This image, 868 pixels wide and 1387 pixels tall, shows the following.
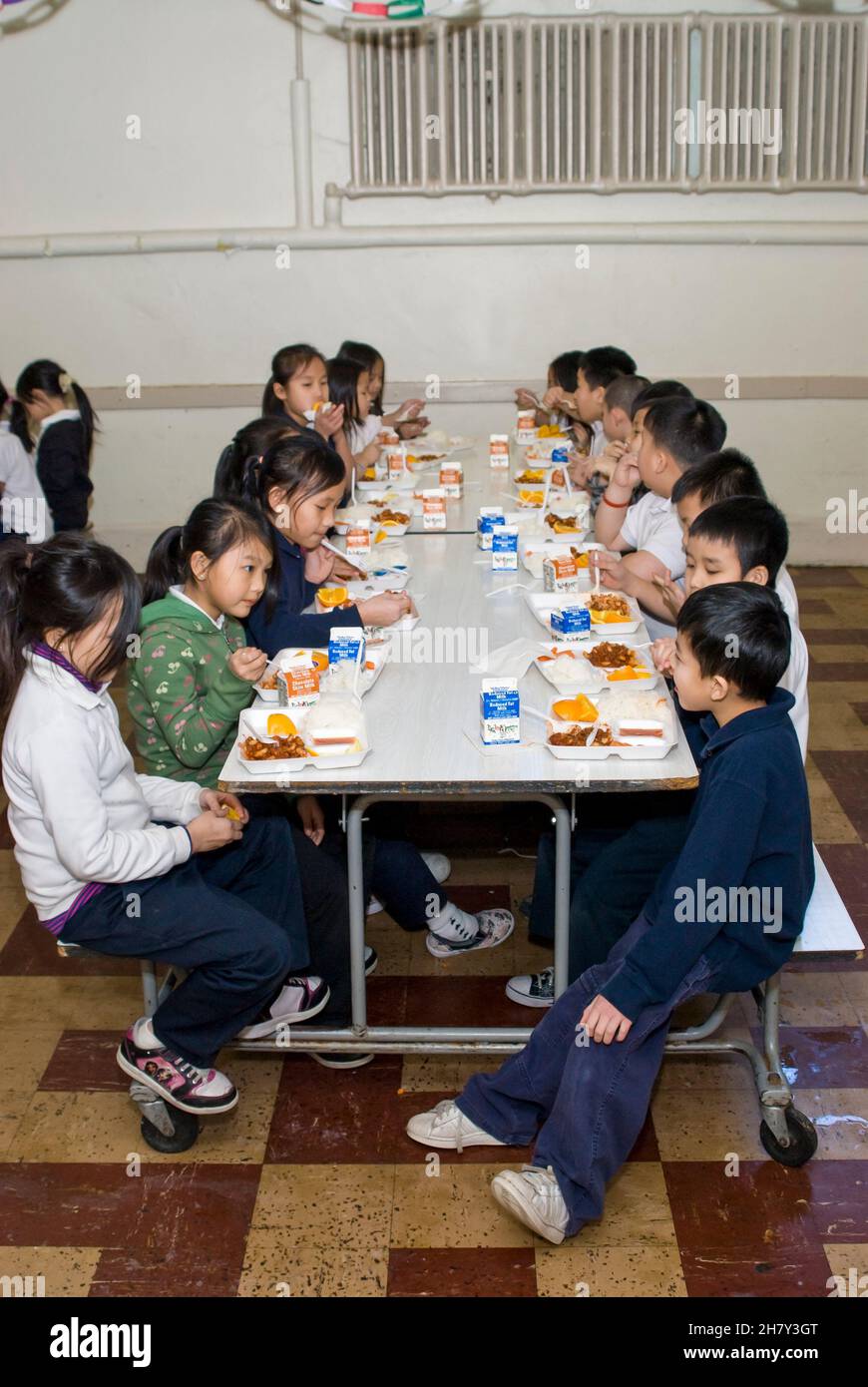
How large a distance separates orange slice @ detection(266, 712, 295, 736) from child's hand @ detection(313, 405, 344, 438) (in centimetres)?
206

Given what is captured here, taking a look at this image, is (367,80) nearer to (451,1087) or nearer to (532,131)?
(532,131)

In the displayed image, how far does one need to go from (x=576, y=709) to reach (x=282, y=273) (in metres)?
4.17

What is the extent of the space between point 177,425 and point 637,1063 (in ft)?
15.7

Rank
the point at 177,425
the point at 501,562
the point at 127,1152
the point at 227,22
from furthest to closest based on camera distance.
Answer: the point at 177,425 → the point at 227,22 → the point at 501,562 → the point at 127,1152

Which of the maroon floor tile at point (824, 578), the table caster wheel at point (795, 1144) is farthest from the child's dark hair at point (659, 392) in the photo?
the maroon floor tile at point (824, 578)

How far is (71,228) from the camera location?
6266 mm

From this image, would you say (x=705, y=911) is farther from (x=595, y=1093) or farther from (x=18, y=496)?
(x=18, y=496)

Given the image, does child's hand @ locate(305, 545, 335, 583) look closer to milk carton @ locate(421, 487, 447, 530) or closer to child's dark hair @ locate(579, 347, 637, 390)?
milk carton @ locate(421, 487, 447, 530)

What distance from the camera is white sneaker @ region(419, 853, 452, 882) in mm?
3709

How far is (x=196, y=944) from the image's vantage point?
2.56m

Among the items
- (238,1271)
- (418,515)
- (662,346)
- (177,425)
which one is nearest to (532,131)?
(662,346)

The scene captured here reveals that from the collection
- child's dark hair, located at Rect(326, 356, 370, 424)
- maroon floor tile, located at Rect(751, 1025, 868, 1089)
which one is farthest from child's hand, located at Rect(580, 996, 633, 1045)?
child's dark hair, located at Rect(326, 356, 370, 424)

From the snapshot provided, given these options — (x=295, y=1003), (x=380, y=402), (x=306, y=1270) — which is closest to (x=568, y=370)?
(x=380, y=402)

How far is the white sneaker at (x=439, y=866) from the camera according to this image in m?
3.71
